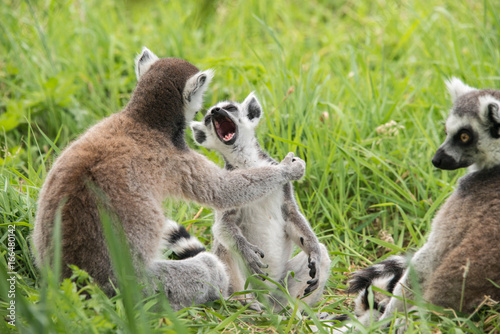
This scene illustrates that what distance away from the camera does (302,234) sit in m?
3.70

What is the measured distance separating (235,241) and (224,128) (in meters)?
0.78

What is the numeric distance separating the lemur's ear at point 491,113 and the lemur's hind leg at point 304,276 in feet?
4.31

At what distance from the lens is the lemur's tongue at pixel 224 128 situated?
3729 mm

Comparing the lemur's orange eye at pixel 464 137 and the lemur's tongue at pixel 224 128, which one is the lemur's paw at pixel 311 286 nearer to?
the lemur's tongue at pixel 224 128

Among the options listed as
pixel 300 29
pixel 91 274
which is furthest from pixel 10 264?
pixel 300 29

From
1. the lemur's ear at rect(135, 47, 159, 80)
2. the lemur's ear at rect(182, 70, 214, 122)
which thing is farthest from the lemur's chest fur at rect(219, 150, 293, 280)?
the lemur's ear at rect(135, 47, 159, 80)

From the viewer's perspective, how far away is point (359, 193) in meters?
4.57

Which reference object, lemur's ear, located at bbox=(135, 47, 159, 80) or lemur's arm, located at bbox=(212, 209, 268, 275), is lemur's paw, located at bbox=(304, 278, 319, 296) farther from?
lemur's ear, located at bbox=(135, 47, 159, 80)

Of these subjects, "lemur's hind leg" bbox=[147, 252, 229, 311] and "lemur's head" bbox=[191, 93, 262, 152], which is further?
"lemur's head" bbox=[191, 93, 262, 152]

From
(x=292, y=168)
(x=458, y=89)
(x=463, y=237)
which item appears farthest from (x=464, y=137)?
(x=292, y=168)

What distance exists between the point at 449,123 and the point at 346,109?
6.62 ft

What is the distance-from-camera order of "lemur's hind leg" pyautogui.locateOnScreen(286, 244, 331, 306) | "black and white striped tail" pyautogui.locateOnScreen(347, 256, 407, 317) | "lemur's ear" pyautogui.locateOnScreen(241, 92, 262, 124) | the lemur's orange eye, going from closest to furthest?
1. the lemur's orange eye
2. "black and white striped tail" pyautogui.locateOnScreen(347, 256, 407, 317)
3. "lemur's hind leg" pyautogui.locateOnScreen(286, 244, 331, 306)
4. "lemur's ear" pyautogui.locateOnScreen(241, 92, 262, 124)

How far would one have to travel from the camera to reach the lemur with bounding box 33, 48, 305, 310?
290 cm

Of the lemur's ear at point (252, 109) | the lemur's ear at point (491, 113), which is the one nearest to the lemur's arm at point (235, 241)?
the lemur's ear at point (252, 109)
